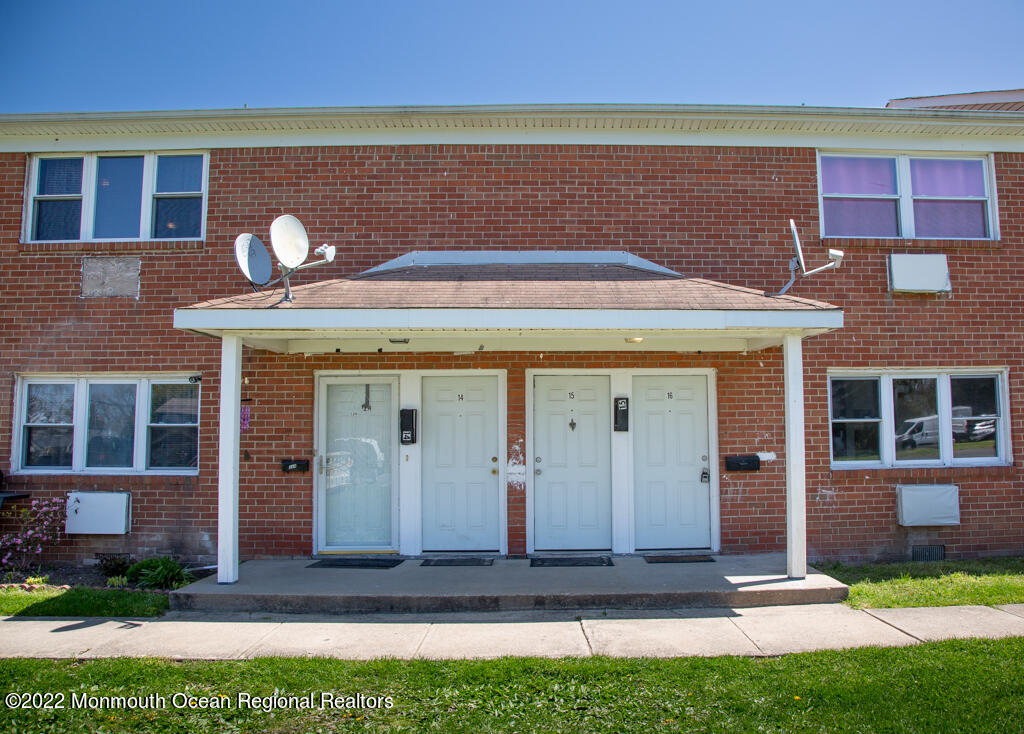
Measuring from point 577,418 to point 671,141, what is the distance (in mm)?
3625

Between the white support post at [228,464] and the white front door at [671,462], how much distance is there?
443 centimetres

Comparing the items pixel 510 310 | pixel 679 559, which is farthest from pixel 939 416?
pixel 510 310

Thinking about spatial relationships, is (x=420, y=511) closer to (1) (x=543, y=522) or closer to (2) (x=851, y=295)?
(1) (x=543, y=522)

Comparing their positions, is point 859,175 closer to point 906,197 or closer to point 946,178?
point 906,197

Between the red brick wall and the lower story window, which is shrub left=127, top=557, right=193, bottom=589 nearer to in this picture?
the red brick wall

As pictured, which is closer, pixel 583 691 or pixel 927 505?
pixel 583 691

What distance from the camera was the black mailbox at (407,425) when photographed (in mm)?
7727

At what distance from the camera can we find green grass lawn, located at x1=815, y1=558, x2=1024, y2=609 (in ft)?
20.2

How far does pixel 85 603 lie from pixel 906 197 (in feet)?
33.3

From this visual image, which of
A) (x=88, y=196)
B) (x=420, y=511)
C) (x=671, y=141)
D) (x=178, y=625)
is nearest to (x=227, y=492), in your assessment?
(x=178, y=625)

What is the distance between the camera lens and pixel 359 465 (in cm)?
789

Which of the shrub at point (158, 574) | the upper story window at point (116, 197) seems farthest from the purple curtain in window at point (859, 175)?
the shrub at point (158, 574)

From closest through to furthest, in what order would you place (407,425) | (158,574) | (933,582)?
(933,582)
(158,574)
(407,425)

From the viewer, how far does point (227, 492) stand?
21.0 ft
